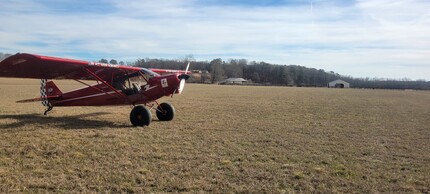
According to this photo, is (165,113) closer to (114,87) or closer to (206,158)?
(114,87)

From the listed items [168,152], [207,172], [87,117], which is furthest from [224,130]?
[87,117]

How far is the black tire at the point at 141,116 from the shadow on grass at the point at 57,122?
40 centimetres

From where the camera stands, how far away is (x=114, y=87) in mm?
12414

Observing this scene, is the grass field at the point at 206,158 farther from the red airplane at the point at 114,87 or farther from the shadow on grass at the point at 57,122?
the red airplane at the point at 114,87

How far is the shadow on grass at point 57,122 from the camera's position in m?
10.6

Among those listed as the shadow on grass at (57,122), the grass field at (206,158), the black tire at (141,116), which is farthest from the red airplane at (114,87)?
the grass field at (206,158)

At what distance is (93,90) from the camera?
1244cm

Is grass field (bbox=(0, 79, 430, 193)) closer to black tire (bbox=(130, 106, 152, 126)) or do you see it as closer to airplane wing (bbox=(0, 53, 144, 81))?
black tire (bbox=(130, 106, 152, 126))

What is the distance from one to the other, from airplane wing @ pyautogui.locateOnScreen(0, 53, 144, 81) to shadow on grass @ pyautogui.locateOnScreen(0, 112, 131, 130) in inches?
58.8

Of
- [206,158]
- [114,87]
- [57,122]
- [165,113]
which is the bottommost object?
[206,158]

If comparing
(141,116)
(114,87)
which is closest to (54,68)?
(114,87)

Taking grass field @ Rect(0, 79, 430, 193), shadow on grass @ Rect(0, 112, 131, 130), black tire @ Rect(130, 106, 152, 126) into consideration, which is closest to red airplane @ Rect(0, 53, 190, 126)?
black tire @ Rect(130, 106, 152, 126)

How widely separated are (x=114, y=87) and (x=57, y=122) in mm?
2208

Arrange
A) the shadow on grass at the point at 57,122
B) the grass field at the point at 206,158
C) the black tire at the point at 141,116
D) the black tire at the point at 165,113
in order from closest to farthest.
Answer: the grass field at the point at 206,158
the shadow on grass at the point at 57,122
the black tire at the point at 141,116
the black tire at the point at 165,113
